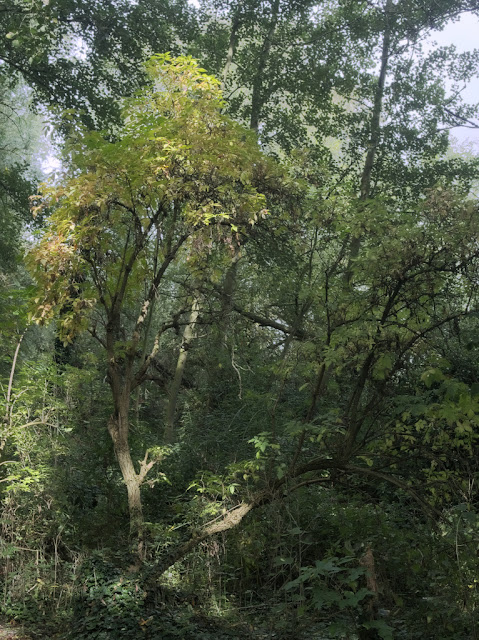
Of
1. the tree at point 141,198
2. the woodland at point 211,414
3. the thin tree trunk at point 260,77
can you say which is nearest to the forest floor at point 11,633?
the woodland at point 211,414

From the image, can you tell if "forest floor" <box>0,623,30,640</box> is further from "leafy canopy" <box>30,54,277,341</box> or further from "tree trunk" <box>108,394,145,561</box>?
"leafy canopy" <box>30,54,277,341</box>

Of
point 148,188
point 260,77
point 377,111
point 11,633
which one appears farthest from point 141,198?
point 377,111

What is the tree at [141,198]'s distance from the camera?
4.60 metres

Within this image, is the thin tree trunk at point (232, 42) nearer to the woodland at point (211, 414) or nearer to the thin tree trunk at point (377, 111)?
the woodland at point (211, 414)

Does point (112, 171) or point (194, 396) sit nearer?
point (112, 171)

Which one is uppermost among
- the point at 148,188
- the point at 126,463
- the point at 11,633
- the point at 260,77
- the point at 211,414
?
the point at 260,77

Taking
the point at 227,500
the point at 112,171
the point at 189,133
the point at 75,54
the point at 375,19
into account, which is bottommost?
the point at 227,500

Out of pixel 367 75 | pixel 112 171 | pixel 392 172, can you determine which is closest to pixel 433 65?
pixel 367 75

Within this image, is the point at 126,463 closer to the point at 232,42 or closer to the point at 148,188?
the point at 148,188

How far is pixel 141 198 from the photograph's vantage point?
5117 mm

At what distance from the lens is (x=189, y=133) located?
487 cm

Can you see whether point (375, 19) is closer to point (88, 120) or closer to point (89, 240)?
point (88, 120)

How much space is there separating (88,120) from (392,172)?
543 centimetres

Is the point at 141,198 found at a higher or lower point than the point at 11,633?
higher
